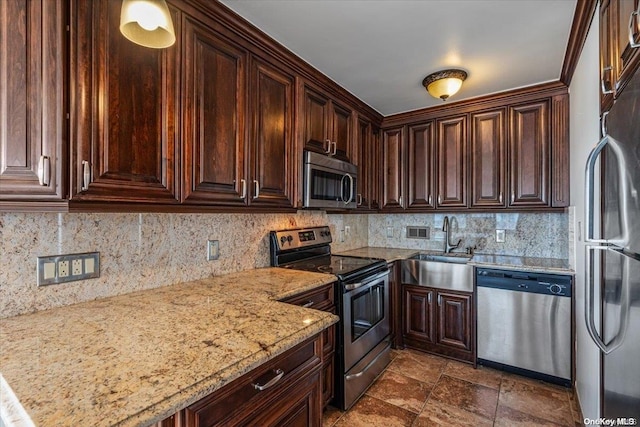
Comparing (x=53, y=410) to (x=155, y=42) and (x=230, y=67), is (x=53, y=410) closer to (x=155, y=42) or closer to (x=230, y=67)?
(x=155, y=42)

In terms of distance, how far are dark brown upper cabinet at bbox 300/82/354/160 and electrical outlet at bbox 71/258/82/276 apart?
1.48 m

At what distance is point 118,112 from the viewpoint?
1211 millimetres

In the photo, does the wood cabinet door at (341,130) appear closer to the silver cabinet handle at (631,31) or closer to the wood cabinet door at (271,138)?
the wood cabinet door at (271,138)

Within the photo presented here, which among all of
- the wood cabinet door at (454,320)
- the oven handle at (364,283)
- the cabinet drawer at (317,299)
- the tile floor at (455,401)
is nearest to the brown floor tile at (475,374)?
the tile floor at (455,401)

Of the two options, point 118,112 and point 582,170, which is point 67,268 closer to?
point 118,112

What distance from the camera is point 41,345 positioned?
3.10 ft

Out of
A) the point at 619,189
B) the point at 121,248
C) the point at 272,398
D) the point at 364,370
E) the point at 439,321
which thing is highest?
the point at 619,189

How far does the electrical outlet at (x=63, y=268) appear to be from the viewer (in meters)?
1.31

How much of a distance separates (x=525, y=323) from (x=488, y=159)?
1.44 metres

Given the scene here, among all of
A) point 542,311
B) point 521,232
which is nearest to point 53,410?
point 542,311

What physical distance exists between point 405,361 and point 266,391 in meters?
2.11

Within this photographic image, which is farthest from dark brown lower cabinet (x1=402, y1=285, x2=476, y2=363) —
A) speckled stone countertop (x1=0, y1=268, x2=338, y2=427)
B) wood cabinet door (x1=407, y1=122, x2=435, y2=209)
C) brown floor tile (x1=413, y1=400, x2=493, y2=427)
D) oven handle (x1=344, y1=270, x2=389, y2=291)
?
speckled stone countertop (x1=0, y1=268, x2=338, y2=427)

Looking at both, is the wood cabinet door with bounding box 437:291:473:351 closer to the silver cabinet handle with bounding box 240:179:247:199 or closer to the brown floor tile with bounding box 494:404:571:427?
the brown floor tile with bounding box 494:404:571:427

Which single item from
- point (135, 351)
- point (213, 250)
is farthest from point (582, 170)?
point (135, 351)
